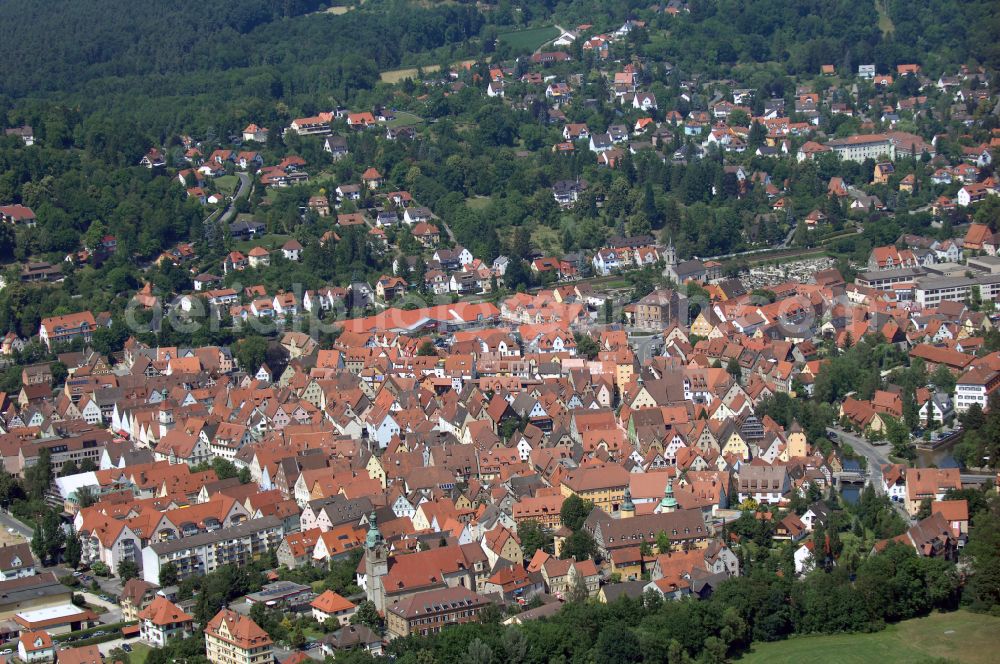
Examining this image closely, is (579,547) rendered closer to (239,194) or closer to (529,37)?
(239,194)

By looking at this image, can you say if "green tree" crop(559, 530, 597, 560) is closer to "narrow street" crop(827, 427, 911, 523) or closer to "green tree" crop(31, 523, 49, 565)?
"narrow street" crop(827, 427, 911, 523)

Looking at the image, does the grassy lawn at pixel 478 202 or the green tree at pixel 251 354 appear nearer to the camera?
the green tree at pixel 251 354

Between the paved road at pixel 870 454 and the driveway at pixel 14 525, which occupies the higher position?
the driveway at pixel 14 525

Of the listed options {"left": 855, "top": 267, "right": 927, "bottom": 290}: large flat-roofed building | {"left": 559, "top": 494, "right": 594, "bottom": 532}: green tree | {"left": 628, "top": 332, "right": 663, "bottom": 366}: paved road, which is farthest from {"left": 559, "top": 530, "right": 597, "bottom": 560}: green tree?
{"left": 855, "top": 267, "right": 927, "bottom": 290}: large flat-roofed building

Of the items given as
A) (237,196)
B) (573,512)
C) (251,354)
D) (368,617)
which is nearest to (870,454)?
(573,512)

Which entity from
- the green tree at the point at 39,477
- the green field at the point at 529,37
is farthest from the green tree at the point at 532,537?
the green field at the point at 529,37

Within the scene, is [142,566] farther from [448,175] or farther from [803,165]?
[803,165]

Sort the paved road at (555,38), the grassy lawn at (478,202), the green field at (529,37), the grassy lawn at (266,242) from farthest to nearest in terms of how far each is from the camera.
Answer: the green field at (529,37), the paved road at (555,38), the grassy lawn at (478,202), the grassy lawn at (266,242)

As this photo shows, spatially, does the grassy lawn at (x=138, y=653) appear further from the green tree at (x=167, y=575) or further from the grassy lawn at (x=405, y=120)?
the grassy lawn at (x=405, y=120)
